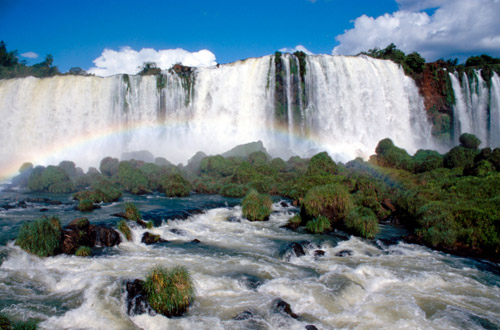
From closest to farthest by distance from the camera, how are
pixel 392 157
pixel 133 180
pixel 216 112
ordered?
1. pixel 133 180
2. pixel 392 157
3. pixel 216 112

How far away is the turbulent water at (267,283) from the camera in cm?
723

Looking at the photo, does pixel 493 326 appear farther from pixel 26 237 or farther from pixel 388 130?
pixel 388 130

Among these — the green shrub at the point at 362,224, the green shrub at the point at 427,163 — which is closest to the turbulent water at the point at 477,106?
the green shrub at the point at 427,163

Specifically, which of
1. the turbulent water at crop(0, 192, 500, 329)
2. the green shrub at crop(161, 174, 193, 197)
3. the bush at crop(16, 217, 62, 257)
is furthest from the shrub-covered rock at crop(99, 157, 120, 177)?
the bush at crop(16, 217, 62, 257)

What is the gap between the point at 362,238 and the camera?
13.1 meters

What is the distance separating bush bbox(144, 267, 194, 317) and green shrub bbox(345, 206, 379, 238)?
24.1 ft

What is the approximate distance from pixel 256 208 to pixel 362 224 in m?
4.69

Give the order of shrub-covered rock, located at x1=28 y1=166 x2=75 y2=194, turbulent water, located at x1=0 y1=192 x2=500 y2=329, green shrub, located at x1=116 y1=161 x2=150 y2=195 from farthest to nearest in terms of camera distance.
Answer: shrub-covered rock, located at x1=28 y1=166 x2=75 y2=194, green shrub, located at x1=116 y1=161 x2=150 y2=195, turbulent water, located at x1=0 y1=192 x2=500 y2=329

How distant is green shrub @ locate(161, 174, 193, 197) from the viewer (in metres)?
21.7

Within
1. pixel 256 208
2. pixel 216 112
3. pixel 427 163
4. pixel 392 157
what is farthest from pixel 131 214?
pixel 216 112

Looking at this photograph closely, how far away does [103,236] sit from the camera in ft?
38.9

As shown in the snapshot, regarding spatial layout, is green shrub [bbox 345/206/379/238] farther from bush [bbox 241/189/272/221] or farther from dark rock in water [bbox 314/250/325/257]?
bush [bbox 241/189/272/221]

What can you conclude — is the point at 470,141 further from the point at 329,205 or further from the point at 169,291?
the point at 169,291

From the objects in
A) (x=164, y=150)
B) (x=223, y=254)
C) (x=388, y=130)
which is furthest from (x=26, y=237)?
(x=388, y=130)
